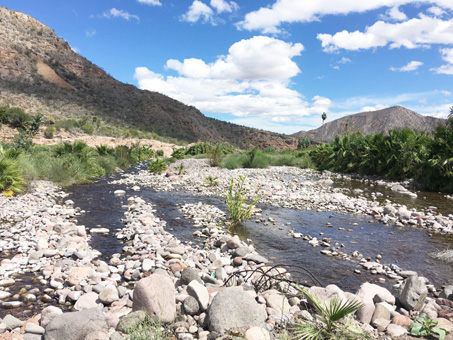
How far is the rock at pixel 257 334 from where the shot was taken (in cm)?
248

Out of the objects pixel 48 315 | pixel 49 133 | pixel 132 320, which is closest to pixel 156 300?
pixel 132 320

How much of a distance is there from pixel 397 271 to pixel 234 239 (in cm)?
262

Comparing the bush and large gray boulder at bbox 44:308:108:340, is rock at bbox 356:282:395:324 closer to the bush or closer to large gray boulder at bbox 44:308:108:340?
large gray boulder at bbox 44:308:108:340

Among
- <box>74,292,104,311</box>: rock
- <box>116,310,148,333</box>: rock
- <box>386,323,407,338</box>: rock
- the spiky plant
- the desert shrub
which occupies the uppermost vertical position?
the desert shrub

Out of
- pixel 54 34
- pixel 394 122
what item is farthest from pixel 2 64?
pixel 394 122

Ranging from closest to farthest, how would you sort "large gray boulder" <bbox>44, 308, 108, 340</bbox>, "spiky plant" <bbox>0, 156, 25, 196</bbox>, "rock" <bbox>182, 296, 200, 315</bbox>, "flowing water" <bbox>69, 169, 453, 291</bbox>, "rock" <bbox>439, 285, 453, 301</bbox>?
"large gray boulder" <bbox>44, 308, 108, 340</bbox>, "rock" <bbox>182, 296, 200, 315</bbox>, "rock" <bbox>439, 285, 453, 301</bbox>, "flowing water" <bbox>69, 169, 453, 291</bbox>, "spiky plant" <bbox>0, 156, 25, 196</bbox>

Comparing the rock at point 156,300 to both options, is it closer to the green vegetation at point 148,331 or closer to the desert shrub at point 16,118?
the green vegetation at point 148,331

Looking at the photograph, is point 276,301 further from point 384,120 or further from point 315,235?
point 384,120

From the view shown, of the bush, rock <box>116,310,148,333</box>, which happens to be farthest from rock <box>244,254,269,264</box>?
the bush

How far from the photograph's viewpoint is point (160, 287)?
3037mm

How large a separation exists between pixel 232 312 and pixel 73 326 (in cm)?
141

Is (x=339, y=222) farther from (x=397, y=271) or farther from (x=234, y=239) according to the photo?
(x=234, y=239)

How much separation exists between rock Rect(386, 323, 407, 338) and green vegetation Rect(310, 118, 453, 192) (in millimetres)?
→ 11842

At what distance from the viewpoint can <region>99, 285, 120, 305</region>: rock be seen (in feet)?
11.0
